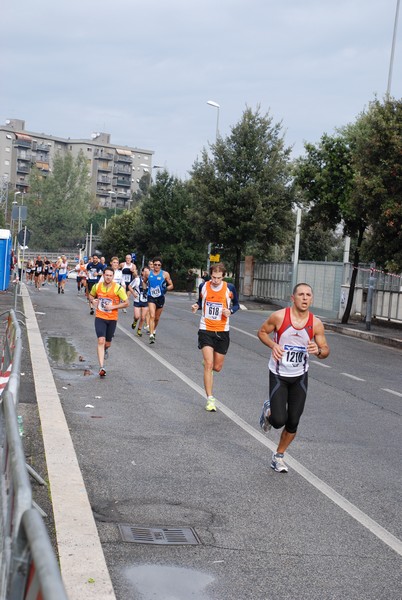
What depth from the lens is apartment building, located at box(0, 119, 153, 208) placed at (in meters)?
153

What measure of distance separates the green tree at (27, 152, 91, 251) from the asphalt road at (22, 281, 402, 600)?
11159cm

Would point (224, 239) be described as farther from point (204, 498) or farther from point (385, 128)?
point (204, 498)

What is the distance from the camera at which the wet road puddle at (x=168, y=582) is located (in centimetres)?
471

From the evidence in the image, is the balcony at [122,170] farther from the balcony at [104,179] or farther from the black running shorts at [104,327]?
the black running shorts at [104,327]

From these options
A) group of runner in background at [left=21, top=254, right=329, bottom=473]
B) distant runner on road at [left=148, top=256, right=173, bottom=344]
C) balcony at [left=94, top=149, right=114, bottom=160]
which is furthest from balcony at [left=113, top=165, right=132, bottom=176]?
distant runner on road at [left=148, top=256, right=173, bottom=344]

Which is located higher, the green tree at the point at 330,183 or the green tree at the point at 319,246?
the green tree at the point at 330,183

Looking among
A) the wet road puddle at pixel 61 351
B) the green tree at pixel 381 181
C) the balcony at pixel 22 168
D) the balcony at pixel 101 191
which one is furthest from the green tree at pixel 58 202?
the wet road puddle at pixel 61 351

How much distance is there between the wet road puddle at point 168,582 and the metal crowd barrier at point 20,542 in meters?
1.27

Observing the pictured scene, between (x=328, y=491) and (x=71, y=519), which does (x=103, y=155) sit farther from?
(x=71, y=519)

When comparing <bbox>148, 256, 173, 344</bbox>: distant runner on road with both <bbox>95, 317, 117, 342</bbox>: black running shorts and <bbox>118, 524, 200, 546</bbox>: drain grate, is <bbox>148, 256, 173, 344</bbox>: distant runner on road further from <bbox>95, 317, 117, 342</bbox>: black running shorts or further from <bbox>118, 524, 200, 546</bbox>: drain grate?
<bbox>118, 524, 200, 546</bbox>: drain grate

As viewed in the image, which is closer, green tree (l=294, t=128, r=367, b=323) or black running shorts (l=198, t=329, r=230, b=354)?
black running shorts (l=198, t=329, r=230, b=354)

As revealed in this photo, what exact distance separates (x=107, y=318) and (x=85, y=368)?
87cm

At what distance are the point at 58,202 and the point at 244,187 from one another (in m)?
82.4

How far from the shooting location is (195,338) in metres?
21.1
